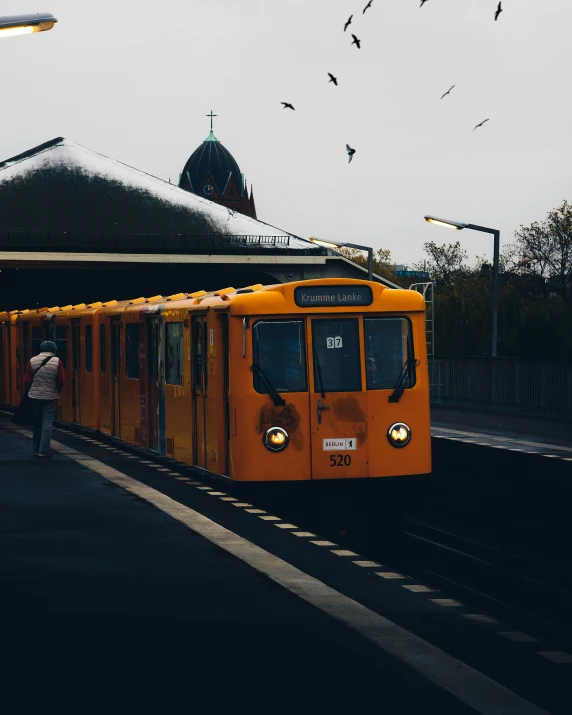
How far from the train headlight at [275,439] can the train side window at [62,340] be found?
1611 cm

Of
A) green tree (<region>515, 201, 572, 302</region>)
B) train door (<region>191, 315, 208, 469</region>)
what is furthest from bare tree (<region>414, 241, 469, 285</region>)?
train door (<region>191, 315, 208, 469</region>)

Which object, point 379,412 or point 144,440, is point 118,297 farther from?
point 379,412

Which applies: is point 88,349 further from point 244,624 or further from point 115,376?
point 244,624

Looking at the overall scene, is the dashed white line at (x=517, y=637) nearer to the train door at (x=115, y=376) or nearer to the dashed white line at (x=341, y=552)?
the dashed white line at (x=341, y=552)

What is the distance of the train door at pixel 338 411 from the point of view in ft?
54.5

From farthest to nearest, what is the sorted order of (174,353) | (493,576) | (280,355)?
(174,353)
(280,355)
(493,576)

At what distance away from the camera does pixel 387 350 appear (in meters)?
16.9

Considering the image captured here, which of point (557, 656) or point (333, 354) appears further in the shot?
point (333, 354)

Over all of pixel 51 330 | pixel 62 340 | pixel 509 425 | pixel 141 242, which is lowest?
pixel 509 425

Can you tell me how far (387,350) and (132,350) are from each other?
8.23 metres

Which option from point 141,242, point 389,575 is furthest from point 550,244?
point 389,575

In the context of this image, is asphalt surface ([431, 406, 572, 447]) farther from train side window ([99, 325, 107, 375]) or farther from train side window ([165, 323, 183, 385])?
train side window ([165, 323, 183, 385])

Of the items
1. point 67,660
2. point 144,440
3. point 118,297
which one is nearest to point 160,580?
point 67,660

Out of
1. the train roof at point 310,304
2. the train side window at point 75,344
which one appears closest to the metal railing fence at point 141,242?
the train side window at point 75,344
